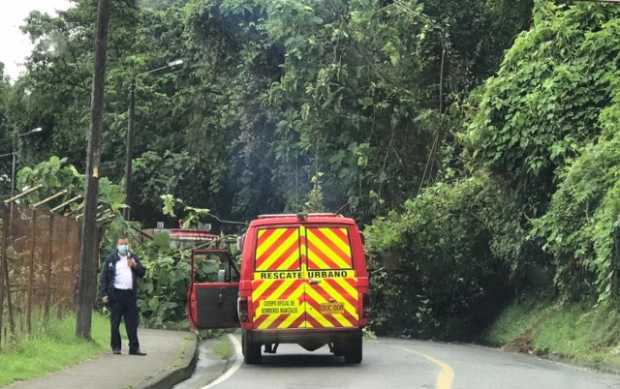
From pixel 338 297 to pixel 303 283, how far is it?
0.59m

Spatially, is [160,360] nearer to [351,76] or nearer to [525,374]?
[525,374]

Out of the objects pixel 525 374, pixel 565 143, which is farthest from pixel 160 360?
pixel 565 143

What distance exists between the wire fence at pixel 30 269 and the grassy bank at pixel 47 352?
0.72 ft

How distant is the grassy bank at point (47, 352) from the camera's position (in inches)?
462

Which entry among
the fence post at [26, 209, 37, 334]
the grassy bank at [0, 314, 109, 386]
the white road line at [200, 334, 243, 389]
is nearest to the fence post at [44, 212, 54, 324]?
the grassy bank at [0, 314, 109, 386]

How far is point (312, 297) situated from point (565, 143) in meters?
8.31

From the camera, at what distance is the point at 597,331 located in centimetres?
1875

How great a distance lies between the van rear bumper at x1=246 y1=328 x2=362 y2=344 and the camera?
570 inches

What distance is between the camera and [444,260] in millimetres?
26328

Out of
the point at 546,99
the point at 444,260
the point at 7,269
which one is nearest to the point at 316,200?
the point at 444,260

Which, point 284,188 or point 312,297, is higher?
point 284,188

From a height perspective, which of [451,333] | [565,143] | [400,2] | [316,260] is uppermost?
[400,2]

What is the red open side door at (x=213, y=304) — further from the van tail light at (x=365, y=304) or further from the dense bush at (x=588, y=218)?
the dense bush at (x=588, y=218)

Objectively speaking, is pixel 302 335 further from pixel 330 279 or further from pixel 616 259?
Answer: pixel 616 259
